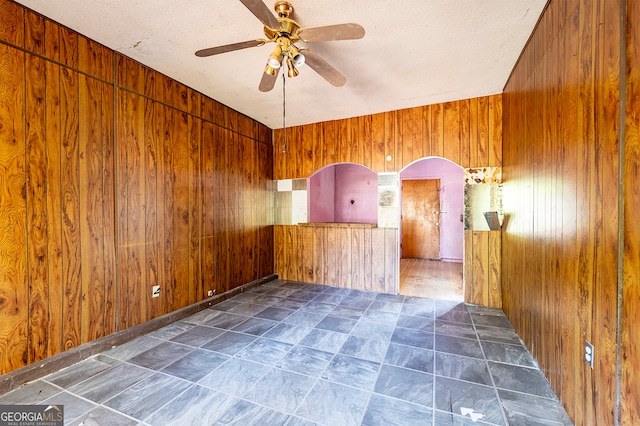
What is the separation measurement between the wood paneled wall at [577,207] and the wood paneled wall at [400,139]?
1.16 metres

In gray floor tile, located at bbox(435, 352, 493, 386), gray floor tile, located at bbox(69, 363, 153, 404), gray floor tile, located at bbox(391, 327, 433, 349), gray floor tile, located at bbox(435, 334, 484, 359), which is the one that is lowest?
gray floor tile, located at bbox(435, 334, 484, 359)

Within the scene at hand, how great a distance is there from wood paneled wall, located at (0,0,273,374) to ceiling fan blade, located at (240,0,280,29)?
74.5 inches

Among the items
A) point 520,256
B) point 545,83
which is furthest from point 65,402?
point 545,83

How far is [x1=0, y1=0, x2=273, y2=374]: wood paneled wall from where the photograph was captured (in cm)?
201

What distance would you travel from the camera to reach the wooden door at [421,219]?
22.1ft

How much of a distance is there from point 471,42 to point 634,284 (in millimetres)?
2317

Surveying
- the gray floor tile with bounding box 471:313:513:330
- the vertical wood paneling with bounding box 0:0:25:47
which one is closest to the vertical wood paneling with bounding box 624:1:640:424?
the gray floor tile with bounding box 471:313:513:330

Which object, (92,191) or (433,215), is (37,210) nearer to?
(92,191)

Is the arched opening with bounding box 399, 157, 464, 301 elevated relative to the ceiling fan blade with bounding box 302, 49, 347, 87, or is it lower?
lower

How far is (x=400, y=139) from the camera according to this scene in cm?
415

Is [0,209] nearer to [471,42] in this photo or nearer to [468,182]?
[471,42]

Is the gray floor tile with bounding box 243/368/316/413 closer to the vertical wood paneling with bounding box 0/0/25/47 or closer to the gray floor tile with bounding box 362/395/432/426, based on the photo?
the gray floor tile with bounding box 362/395/432/426

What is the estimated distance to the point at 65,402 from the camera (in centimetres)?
183

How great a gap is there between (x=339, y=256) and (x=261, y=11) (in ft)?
12.1
